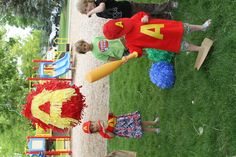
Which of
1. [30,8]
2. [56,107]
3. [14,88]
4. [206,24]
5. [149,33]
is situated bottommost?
[14,88]

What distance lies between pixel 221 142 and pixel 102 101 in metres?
5.32

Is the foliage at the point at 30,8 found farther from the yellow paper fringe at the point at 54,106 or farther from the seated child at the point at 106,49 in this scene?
the yellow paper fringe at the point at 54,106

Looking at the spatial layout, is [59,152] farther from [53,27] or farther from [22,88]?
[53,27]

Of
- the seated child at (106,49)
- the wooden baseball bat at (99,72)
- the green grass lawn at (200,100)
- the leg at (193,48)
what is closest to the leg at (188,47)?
the leg at (193,48)

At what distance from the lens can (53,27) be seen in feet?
66.2

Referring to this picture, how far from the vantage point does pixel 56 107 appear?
476 cm

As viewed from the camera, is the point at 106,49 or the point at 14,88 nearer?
the point at 106,49

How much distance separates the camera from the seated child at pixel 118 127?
18.2 feet

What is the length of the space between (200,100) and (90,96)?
5304mm

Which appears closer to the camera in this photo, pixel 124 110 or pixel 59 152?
pixel 124 110

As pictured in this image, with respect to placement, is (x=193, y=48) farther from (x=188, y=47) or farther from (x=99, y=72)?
(x=99, y=72)

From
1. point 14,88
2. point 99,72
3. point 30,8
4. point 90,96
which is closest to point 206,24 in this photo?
point 99,72

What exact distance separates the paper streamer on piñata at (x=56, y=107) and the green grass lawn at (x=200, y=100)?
1462mm

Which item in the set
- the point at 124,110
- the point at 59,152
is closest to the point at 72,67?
the point at 59,152
